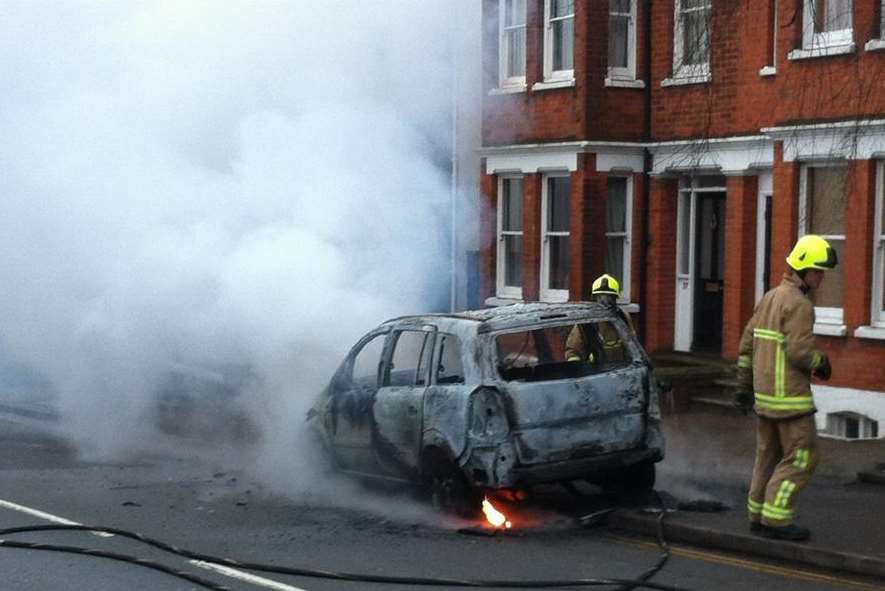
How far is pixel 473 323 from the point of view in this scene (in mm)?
11703

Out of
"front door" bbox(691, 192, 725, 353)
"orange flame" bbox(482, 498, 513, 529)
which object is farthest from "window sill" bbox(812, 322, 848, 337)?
"orange flame" bbox(482, 498, 513, 529)

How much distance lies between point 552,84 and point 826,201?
17.1 feet

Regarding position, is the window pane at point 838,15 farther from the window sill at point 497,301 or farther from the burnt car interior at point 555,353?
the window sill at point 497,301

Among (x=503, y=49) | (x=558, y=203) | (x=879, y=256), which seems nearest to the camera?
(x=879, y=256)

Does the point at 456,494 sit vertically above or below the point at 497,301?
below

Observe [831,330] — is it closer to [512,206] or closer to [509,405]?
[512,206]

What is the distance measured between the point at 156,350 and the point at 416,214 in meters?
3.73

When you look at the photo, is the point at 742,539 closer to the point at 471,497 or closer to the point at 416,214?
the point at 471,497

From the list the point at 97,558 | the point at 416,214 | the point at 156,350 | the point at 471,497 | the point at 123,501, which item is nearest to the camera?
the point at 97,558

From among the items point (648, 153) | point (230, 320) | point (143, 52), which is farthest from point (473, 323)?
point (648, 153)

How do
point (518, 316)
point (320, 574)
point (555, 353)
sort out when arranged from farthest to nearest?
point (555, 353), point (518, 316), point (320, 574)

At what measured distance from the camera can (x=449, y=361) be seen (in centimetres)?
1190

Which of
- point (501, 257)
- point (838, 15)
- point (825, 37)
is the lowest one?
point (501, 257)

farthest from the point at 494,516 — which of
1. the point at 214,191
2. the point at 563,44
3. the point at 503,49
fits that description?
the point at 503,49
